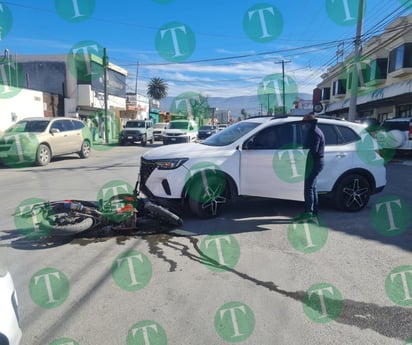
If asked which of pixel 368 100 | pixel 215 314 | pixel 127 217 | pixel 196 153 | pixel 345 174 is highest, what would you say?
pixel 368 100

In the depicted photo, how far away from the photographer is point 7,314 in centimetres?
191

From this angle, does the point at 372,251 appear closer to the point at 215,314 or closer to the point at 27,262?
the point at 215,314

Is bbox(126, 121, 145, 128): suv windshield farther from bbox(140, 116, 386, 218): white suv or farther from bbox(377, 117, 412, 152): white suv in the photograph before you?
bbox(140, 116, 386, 218): white suv

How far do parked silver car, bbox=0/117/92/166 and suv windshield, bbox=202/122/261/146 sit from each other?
865cm

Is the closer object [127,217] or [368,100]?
[127,217]

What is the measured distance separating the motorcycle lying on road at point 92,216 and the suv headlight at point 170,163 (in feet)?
2.05

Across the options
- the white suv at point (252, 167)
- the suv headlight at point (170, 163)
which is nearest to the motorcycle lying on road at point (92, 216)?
the white suv at point (252, 167)

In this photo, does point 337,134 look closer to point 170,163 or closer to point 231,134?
point 231,134

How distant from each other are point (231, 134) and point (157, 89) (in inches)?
3097

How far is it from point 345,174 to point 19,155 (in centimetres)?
1122

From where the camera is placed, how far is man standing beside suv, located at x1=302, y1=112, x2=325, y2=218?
5.70 meters

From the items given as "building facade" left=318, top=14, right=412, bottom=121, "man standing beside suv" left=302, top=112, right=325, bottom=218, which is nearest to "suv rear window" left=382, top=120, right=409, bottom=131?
"building facade" left=318, top=14, right=412, bottom=121

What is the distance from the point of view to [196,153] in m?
5.80

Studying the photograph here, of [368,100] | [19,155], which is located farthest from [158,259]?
[368,100]
